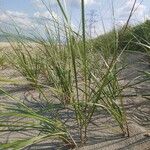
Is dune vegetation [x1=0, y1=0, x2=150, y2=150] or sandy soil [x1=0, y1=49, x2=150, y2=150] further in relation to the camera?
sandy soil [x1=0, y1=49, x2=150, y2=150]

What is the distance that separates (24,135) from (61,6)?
59 centimetres

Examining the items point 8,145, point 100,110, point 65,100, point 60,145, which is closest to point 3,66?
point 65,100

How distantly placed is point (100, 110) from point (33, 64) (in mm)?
991

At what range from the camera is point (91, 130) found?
1.44 metres

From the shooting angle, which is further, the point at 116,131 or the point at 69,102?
the point at 69,102

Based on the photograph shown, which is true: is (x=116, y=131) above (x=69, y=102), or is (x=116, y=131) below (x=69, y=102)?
below

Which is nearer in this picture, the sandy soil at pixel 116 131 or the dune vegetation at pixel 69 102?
the dune vegetation at pixel 69 102

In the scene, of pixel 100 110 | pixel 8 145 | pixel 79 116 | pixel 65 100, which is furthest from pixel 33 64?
pixel 8 145

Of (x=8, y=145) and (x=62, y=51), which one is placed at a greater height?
(x=62, y=51)

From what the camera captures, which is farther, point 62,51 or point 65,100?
point 62,51

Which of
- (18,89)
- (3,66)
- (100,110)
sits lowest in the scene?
Result: (100,110)

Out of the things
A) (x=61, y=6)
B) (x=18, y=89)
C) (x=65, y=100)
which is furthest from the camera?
(x=18, y=89)

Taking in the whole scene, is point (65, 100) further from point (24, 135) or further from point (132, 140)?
point (132, 140)

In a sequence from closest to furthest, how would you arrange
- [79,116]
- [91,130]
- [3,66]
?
[79,116] → [91,130] → [3,66]
